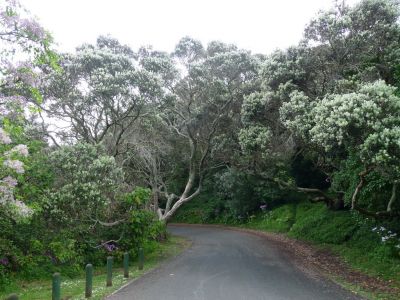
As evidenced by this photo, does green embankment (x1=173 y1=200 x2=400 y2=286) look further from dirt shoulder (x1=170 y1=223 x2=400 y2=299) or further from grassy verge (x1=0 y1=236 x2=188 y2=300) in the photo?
grassy verge (x1=0 y1=236 x2=188 y2=300)

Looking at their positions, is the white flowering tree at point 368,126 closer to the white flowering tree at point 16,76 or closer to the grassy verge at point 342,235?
the grassy verge at point 342,235

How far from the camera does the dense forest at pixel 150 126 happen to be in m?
12.0

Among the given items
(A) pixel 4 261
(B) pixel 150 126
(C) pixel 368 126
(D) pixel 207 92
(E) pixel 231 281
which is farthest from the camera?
(D) pixel 207 92

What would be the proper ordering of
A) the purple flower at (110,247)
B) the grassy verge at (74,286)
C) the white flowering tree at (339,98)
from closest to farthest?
the grassy verge at (74,286), the white flowering tree at (339,98), the purple flower at (110,247)

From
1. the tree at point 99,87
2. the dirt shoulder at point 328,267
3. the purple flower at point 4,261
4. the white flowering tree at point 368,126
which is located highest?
the tree at point 99,87

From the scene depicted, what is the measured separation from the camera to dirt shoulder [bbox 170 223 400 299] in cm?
1175

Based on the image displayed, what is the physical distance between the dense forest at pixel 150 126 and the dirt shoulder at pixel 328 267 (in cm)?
172

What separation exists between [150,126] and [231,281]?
1292cm

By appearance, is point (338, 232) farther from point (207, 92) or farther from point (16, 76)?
point (16, 76)

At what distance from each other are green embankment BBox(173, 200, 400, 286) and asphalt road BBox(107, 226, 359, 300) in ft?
8.42

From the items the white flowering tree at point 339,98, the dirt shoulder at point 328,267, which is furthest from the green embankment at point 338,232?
the white flowering tree at point 339,98

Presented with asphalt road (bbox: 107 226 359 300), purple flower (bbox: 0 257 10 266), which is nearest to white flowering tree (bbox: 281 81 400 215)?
asphalt road (bbox: 107 226 359 300)

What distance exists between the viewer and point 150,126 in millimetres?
23422

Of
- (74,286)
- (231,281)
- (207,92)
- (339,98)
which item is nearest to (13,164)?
(74,286)
